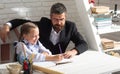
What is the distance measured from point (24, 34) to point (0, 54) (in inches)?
30.4

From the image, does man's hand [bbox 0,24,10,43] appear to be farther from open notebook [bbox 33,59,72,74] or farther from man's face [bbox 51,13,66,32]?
open notebook [bbox 33,59,72,74]

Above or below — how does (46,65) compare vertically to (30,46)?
below

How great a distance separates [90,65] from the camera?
213 centimetres

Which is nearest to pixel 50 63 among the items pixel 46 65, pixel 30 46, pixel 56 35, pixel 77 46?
pixel 46 65

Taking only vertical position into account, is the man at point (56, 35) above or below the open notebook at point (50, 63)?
above

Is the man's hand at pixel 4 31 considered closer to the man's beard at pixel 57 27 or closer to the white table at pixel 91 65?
the man's beard at pixel 57 27

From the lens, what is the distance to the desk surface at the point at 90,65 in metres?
1.98

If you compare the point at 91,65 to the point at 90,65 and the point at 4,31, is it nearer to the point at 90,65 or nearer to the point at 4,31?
the point at 90,65

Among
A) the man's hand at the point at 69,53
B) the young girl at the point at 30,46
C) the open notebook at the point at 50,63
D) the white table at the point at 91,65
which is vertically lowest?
the white table at the point at 91,65

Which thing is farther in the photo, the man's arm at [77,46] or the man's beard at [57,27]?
the man's beard at [57,27]

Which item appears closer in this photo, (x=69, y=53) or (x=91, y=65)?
(x=91, y=65)

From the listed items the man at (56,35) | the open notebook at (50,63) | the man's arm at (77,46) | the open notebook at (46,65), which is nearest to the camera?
the open notebook at (46,65)

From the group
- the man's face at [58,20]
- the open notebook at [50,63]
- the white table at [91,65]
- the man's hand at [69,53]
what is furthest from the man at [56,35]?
the open notebook at [50,63]

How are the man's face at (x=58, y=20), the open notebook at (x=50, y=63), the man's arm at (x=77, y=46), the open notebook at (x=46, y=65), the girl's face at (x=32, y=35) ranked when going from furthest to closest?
the man's face at (x=58, y=20) → the man's arm at (x=77, y=46) → the girl's face at (x=32, y=35) → the open notebook at (x=50, y=63) → the open notebook at (x=46, y=65)
